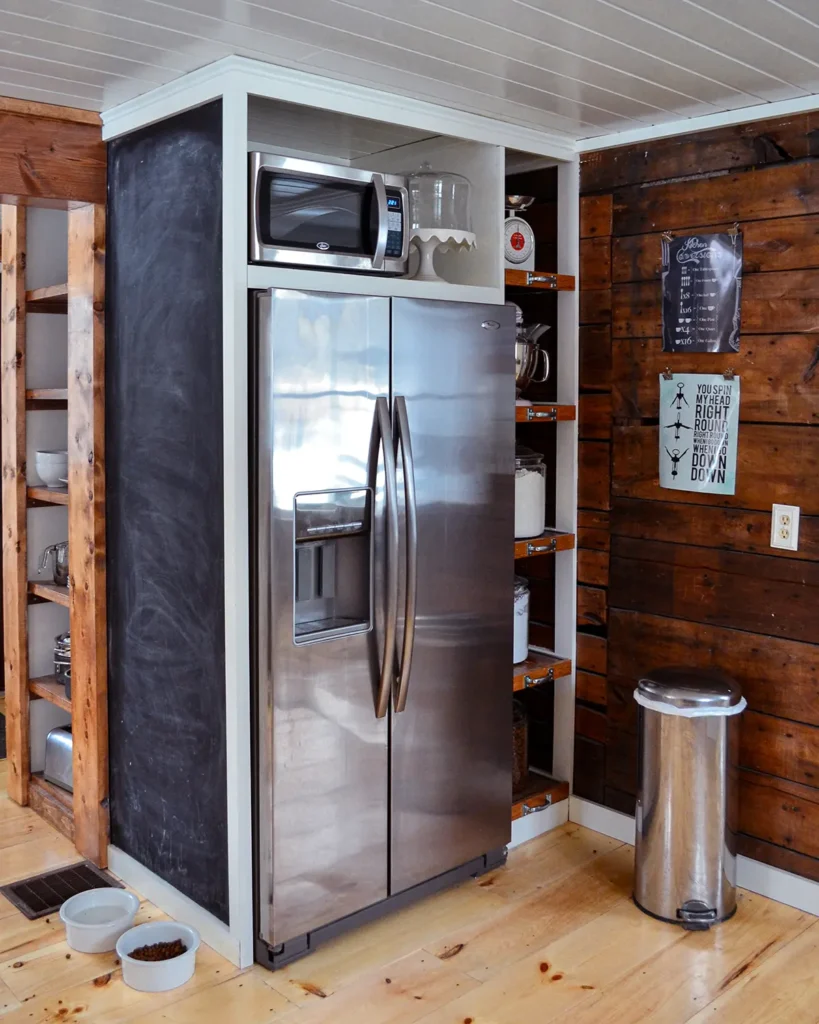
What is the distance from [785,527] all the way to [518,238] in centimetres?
120

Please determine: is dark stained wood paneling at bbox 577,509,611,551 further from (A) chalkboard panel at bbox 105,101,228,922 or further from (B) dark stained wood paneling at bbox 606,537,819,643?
(A) chalkboard panel at bbox 105,101,228,922

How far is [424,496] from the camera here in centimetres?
277

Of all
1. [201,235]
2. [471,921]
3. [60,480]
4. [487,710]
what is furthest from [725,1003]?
[60,480]

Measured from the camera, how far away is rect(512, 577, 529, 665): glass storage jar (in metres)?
3.31

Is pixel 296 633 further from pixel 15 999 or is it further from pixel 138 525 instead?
pixel 15 999

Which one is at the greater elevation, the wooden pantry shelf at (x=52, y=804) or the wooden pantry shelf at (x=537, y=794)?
the wooden pantry shelf at (x=537, y=794)

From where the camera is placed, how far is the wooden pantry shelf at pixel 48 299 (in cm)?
317

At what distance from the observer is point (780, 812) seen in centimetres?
294

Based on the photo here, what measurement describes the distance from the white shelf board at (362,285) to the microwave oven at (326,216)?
0.02 m

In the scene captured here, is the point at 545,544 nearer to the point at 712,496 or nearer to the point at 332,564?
the point at 712,496

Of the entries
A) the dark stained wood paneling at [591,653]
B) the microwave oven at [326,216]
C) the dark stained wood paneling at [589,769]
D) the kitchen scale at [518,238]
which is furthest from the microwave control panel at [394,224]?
the dark stained wood paneling at [589,769]

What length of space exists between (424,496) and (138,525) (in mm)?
802

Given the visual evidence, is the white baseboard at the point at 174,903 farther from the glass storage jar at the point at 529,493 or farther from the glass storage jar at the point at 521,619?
the glass storage jar at the point at 529,493

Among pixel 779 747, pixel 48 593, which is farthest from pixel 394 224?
pixel 779 747
